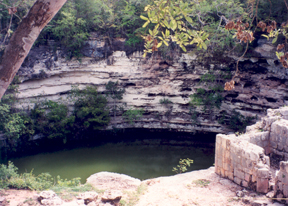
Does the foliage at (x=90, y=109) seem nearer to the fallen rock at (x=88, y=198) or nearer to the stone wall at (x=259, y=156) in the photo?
the fallen rock at (x=88, y=198)

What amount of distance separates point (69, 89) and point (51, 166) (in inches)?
146

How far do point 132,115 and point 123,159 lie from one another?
8.35 feet

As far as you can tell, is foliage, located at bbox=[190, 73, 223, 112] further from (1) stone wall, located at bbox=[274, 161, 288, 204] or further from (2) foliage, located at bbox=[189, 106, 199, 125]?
(1) stone wall, located at bbox=[274, 161, 288, 204]

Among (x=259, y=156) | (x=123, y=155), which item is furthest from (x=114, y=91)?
(x=259, y=156)

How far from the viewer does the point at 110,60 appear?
10555mm

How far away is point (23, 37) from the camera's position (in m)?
1.74

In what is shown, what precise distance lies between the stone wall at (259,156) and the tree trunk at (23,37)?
415 cm

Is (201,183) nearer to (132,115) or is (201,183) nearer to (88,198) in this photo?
(88,198)

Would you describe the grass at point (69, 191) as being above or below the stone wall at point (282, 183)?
below

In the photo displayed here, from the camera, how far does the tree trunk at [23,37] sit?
5.64 ft

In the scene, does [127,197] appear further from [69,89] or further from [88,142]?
[69,89]

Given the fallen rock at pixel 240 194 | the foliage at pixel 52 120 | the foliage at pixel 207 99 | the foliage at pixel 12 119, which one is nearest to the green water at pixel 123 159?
the foliage at pixel 52 120

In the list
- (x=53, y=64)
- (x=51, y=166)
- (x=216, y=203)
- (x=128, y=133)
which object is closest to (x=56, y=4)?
(x=216, y=203)

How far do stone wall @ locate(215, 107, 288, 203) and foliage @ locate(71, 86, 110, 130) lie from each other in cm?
612
